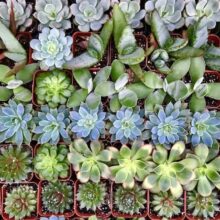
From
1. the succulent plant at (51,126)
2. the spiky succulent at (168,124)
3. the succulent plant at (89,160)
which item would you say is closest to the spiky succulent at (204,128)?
the spiky succulent at (168,124)

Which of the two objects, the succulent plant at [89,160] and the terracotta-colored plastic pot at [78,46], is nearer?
the succulent plant at [89,160]

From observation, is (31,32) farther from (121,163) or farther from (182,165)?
(182,165)

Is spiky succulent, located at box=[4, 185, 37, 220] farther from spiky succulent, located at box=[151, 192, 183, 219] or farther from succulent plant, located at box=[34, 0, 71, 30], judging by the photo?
succulent plant, located at box=[34, 0, 71, 30]

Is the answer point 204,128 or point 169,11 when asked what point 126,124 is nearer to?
point 204,128

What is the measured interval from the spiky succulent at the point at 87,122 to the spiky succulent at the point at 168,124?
143 millimetres

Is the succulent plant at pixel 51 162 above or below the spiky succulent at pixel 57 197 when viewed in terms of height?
above

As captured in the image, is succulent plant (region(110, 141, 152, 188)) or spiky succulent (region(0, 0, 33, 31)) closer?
succulent plant (region(110, 141, 152, 188))

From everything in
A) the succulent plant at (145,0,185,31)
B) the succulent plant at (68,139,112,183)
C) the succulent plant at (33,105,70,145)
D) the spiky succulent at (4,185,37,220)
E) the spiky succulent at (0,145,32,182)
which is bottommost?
the spiky succulent at (4,185,37,220)

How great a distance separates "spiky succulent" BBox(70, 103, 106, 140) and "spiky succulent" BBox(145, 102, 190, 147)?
0.14 metres

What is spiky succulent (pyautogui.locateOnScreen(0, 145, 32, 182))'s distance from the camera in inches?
61.8

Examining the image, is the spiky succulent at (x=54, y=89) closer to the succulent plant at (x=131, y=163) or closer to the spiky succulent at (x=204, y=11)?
the succulent plant at (x=131, y=163)

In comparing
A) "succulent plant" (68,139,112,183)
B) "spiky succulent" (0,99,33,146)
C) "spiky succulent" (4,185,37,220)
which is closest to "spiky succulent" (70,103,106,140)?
"succulent plant" (68,139,112,183)

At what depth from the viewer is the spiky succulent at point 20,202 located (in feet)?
5.18

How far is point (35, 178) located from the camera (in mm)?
1634
